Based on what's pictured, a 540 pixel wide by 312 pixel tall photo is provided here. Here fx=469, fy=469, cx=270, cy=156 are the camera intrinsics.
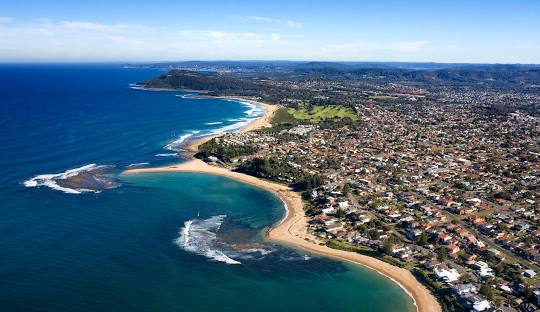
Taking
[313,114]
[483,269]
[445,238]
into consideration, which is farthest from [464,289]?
[313,114]

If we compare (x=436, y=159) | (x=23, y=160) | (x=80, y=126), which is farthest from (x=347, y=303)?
(x=80, y=126)

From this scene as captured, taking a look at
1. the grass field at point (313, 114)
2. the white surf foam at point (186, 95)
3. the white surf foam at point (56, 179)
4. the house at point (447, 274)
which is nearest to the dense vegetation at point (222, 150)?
the white surf foam at point (56, 179)

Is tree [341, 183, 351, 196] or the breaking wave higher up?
the breaking wave

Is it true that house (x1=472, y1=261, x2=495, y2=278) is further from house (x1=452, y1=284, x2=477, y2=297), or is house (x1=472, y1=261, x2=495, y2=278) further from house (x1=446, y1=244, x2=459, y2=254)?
house (x1=452, y1=284, x2=477, y2=297)

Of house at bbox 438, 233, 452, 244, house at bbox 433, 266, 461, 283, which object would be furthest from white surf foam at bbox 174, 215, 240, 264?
house at bbox 438, 233, 452, 244

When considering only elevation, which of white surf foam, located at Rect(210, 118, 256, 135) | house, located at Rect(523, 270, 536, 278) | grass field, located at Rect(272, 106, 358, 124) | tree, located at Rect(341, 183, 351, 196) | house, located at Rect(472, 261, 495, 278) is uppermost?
grass field, located at Rect(272, 106, 358, 124)

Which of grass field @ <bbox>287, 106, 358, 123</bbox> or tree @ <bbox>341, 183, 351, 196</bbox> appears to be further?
grass field @ <bbox>287, 106, 358, 123</bbox>
